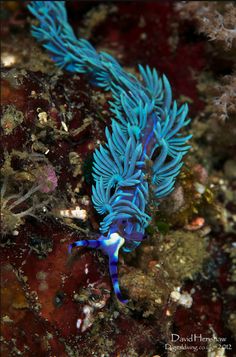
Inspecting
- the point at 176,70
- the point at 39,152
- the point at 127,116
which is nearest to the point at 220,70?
the point at 176,70

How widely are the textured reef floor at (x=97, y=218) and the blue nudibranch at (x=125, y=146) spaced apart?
0.17 meters

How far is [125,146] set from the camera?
11.4 feet

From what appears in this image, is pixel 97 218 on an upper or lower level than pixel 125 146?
lower

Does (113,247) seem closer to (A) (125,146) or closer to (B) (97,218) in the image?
(B) (97,218)

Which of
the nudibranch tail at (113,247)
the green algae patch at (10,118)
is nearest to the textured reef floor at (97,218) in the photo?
the green algae patch at (10,118)

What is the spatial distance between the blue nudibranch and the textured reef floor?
171mm

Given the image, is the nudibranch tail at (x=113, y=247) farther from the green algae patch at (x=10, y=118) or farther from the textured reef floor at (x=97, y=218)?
the green algae patch at (x=10, y=118)

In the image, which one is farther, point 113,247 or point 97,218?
point 97,218

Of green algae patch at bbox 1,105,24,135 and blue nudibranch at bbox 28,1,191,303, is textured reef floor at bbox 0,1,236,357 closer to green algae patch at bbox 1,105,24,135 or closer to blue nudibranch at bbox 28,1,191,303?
green algae patch at bbox 1,105,24,135

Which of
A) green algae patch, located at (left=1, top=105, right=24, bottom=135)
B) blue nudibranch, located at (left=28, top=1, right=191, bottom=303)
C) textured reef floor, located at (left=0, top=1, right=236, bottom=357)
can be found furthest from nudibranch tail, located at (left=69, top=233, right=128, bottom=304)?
green algae patch, located at (left=1, top=105, right=24, bottom=135)

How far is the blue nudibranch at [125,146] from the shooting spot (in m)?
3.21

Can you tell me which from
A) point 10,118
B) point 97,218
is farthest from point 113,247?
point 10,118

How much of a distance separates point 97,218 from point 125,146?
710 mm

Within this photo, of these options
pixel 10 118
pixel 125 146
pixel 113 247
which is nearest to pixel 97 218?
pixel 113 247
